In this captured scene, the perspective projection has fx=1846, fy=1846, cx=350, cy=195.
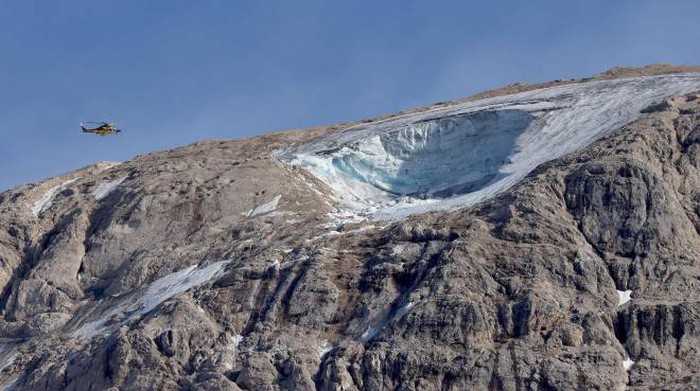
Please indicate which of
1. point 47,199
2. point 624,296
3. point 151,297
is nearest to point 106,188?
point 47,199

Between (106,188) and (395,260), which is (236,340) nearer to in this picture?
(395,260)

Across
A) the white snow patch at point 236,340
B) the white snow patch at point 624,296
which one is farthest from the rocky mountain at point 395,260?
the white snow patch at point 236,340

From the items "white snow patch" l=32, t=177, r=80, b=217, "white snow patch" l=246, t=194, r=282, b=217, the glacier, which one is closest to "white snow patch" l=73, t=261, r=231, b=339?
"white snow patch" l=246, t=194, r=282, b=217

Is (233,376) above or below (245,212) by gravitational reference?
below

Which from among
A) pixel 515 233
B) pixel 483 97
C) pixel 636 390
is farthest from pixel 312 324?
pixel 483 97

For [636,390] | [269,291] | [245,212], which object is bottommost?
[636,390]

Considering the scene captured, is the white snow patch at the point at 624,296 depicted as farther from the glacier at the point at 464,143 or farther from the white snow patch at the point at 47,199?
the white snow patch at the point at 47,199

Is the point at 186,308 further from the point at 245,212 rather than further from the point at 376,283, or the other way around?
the point at 245,212

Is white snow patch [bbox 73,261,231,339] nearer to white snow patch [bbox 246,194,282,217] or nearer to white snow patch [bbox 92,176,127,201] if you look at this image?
white snow patch [bbox 246,194,282,217]
